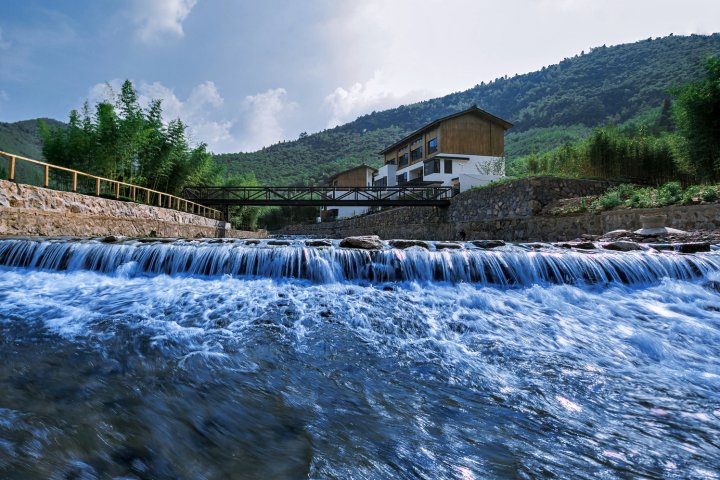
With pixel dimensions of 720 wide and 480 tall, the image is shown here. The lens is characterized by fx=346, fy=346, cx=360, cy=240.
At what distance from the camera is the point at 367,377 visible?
2.62m

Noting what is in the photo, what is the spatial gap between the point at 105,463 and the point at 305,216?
51.8 meters

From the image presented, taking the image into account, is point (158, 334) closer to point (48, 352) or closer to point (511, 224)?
point (48, 352)

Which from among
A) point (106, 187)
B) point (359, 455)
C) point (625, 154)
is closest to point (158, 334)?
point (359, 455)

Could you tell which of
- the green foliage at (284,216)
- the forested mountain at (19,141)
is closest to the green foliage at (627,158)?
the green foliage at (284,216)

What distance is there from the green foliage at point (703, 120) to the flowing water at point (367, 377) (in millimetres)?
10353

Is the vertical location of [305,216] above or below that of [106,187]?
above

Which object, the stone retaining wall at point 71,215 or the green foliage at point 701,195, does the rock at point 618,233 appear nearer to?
the green foliage at point 701,195

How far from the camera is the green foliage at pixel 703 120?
12.2 m

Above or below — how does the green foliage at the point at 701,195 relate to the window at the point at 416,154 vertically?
below

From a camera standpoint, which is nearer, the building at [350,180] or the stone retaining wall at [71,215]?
the stone retaining wall at [71,215]

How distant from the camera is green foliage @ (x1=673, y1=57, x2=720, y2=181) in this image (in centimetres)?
1219

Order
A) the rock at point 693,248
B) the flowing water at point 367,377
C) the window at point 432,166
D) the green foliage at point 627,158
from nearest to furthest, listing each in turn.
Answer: the flowing water at point 367,377 < the rock at point 693,248 < the green foliage at point 627,158 < the window at point 432,166

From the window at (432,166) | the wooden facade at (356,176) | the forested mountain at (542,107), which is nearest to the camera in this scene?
the window at (432,166)

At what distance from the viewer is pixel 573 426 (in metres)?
2.01
